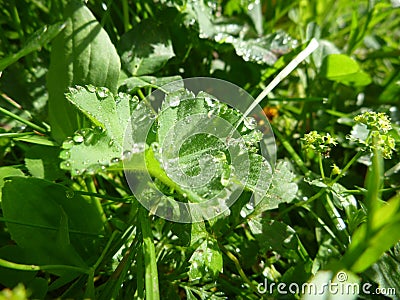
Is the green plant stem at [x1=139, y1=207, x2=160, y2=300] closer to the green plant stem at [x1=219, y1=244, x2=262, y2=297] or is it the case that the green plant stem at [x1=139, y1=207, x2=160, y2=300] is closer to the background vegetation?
the background vegetation

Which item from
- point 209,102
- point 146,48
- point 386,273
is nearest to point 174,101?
point 209,102

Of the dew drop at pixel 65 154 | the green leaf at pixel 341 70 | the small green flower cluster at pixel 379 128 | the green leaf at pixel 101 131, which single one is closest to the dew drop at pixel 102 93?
the green leaf at pixel 101 131

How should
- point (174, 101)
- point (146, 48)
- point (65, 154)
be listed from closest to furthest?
point (65, 154), point (174, 101), point (146, 48)

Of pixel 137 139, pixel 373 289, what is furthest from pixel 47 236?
pixel 373 289

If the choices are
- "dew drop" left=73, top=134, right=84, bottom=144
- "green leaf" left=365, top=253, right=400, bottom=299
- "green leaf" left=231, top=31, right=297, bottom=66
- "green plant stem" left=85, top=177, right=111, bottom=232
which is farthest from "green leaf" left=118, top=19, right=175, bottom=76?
"green leaf" left=365, top=253, right=400, bottom=299

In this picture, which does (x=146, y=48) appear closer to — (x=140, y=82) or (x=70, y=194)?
(x=140, y=82)
